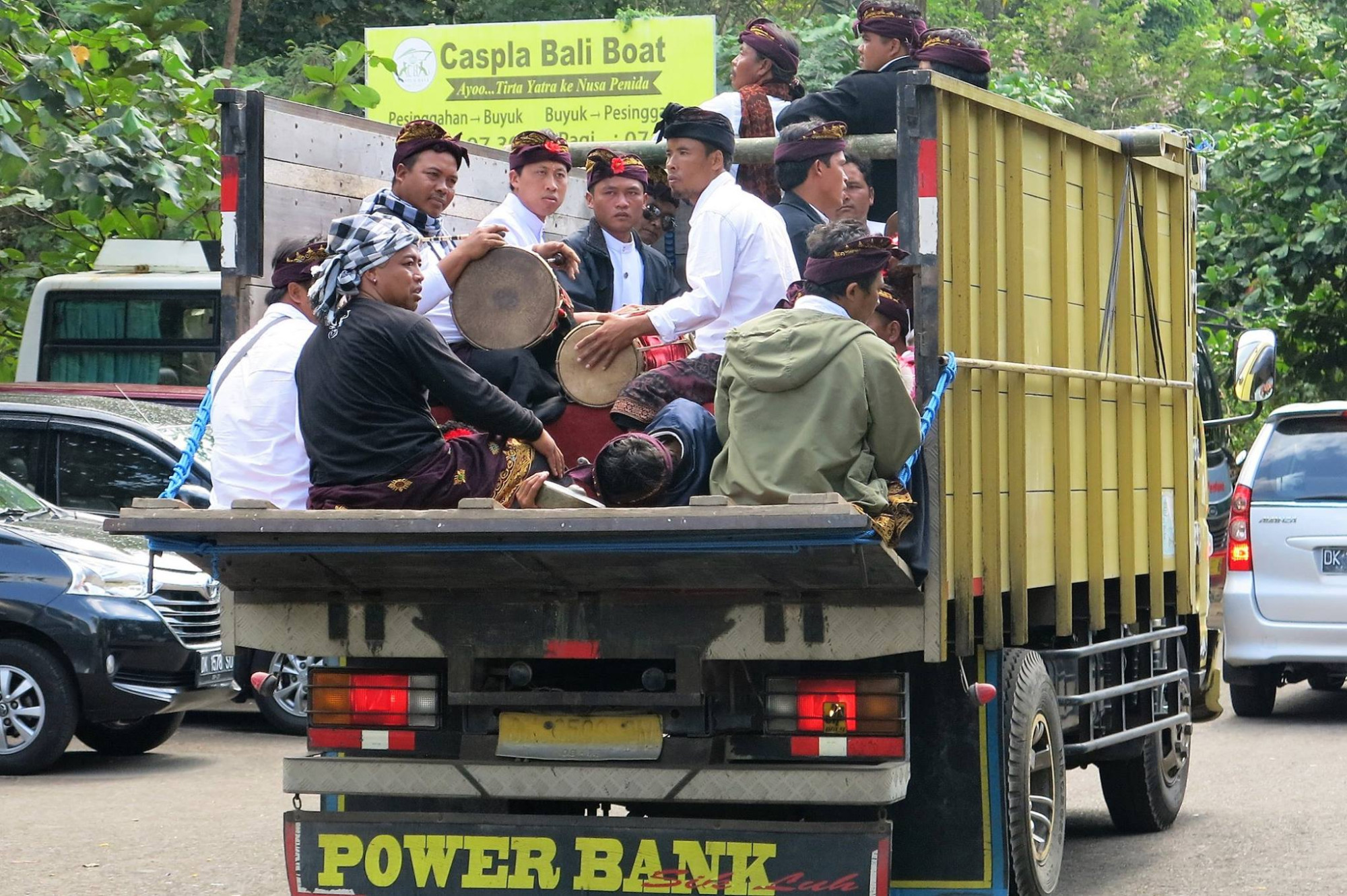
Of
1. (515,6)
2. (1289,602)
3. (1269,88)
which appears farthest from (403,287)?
(515,6)

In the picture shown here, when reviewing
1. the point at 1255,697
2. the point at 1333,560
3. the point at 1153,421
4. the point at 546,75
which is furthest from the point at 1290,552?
the point at 546,75

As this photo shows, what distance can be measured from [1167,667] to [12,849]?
15.1 feet

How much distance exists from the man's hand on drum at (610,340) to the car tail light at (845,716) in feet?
4.42

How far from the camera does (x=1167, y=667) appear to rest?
8.07 m

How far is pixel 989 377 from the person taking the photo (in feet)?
19.0

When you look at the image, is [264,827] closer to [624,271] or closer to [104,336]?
[624,271]

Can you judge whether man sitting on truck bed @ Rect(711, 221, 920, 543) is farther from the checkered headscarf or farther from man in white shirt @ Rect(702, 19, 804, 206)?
man in white shirt @ Rect(702, 19, 804, 206)

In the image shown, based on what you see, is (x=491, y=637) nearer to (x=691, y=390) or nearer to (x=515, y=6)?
(x=691, y=390)

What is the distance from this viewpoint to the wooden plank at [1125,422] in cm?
692

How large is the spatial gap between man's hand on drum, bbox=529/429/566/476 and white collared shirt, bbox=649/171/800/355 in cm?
62

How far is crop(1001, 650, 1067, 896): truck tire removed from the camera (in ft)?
19.5

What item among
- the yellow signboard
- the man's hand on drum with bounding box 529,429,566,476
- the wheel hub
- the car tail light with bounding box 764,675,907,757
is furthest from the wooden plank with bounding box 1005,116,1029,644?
the yellow signboard

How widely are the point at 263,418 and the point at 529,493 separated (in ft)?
3.62

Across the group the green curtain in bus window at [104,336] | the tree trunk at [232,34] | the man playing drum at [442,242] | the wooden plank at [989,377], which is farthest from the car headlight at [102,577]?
the tree trunk at [232,34]
